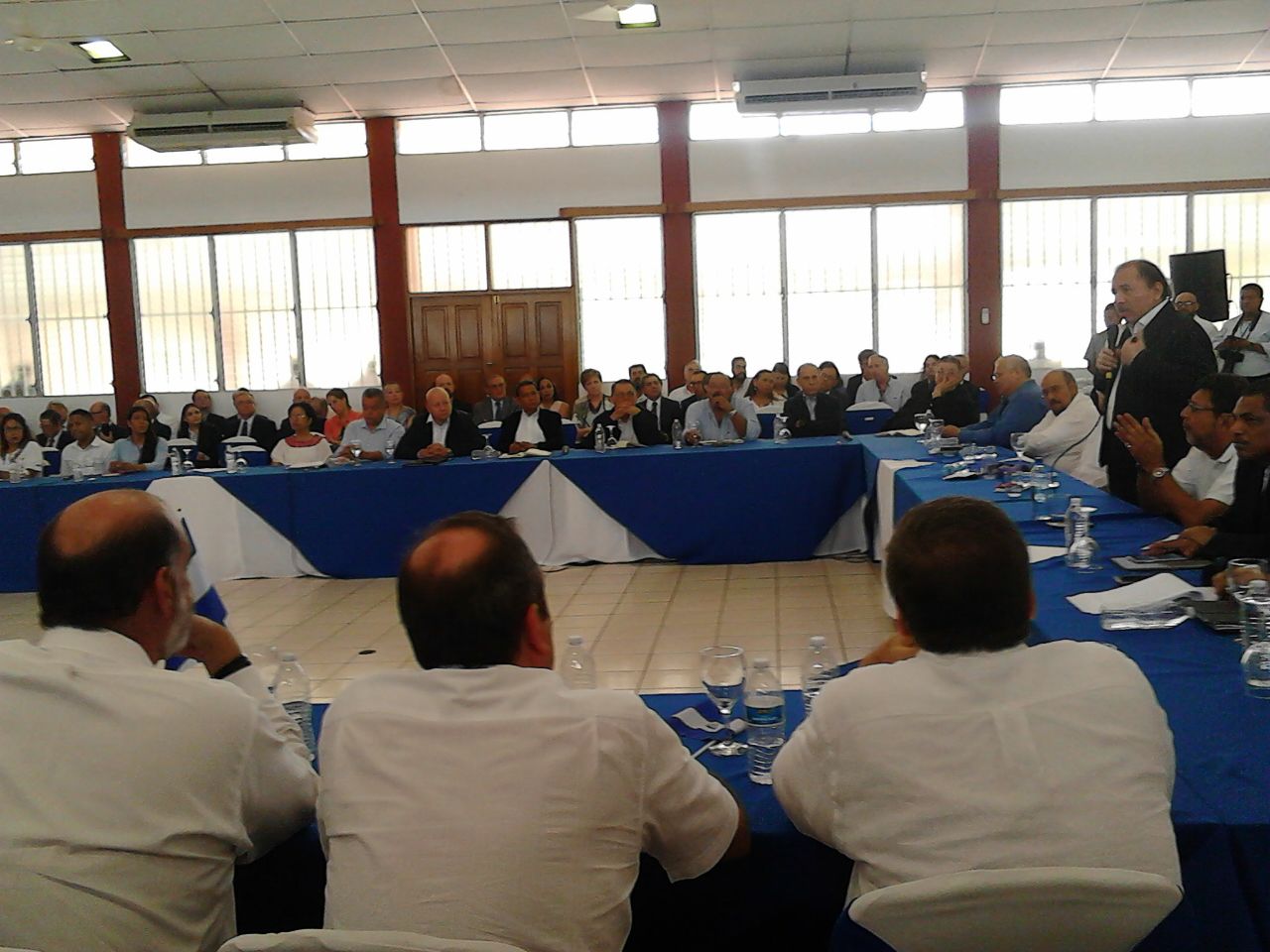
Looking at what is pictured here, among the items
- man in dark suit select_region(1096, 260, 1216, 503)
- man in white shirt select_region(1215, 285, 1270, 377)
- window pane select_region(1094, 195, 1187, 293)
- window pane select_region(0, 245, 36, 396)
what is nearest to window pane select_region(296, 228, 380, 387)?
window pane select_region(0, 245, 36, 396)

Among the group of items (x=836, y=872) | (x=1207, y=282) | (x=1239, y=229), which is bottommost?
(x=836, y=872)

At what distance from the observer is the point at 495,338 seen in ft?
36.6

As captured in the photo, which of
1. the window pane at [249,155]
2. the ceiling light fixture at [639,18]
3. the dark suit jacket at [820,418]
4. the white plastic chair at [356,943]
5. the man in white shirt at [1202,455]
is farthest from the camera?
the window pane at [249,155]

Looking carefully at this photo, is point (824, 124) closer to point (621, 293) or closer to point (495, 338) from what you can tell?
point (621, 293)

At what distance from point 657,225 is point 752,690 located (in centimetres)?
967

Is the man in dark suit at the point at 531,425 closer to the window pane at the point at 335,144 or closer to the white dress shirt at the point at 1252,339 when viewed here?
the white dress shirt at the point at 1252,339

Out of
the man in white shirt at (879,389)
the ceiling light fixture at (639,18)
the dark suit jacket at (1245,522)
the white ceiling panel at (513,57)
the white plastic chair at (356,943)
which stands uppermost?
the ceiling light fixture at (639,18)

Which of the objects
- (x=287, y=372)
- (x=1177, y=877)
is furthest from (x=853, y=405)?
(x=1177, y=877)

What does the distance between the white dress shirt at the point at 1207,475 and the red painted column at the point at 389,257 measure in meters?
8.67

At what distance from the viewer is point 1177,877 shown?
1201 mm

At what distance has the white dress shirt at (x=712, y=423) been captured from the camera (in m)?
7.04

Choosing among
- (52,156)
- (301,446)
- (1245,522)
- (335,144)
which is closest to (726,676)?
(1245,522)

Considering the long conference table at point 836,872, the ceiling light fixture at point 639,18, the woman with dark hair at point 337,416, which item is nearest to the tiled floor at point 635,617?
the long conference table at point 836,872

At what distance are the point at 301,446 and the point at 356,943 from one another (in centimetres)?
653
